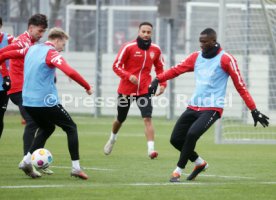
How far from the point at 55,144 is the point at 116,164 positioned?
4.25 metres

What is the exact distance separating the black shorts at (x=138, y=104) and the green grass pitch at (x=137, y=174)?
705 millimetres

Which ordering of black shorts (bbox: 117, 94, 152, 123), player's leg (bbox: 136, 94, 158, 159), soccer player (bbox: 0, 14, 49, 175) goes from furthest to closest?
black shorts (bbox: 117, 94, 152, 123), player's leg (bbox: 136, 94, 158, 159), soccer player (bbox: 0, 14, 49, 175)

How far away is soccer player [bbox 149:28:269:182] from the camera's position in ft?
37.9

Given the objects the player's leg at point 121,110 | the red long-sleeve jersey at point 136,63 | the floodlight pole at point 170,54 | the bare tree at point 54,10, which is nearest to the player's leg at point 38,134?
the player's leg at point 121,110

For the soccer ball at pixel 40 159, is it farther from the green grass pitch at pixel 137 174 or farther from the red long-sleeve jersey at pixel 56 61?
the red long-sleeve jersey at pixel 56 61

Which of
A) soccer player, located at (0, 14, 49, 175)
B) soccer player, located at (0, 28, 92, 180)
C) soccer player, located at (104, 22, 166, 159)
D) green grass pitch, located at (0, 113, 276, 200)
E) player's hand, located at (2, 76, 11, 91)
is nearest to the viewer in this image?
green grass pitch, located at (0, 113, 276, 200)

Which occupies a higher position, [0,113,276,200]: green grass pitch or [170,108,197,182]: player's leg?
[170,108,197,182]: player's leg

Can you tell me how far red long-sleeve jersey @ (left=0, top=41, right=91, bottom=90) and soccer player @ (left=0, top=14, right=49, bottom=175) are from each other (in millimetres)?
394

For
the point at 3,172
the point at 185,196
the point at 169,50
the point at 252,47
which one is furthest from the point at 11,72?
the point at 169,50

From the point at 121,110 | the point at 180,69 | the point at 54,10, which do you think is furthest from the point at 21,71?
the point at 54,10

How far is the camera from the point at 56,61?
446 inches

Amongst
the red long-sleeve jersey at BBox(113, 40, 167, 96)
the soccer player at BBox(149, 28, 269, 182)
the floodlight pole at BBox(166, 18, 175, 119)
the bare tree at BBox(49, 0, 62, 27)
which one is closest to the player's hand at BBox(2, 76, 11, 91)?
the soccer player at BBox(149, 28, 269, 182)

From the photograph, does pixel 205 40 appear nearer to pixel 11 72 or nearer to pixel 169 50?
pixel 11 72

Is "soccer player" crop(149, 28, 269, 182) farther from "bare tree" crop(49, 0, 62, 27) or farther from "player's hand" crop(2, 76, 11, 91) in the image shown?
"bare tree" crop(49, 0, 62, 27)
